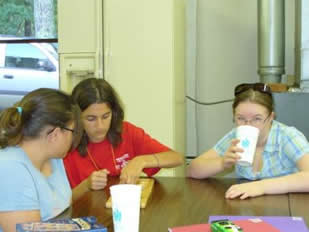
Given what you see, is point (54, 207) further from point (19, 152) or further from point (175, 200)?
point (175, 200)

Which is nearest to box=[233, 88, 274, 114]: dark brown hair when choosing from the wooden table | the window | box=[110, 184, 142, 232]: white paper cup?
the wooden table

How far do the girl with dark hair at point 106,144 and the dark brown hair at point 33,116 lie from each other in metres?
0.46

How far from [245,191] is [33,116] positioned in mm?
704

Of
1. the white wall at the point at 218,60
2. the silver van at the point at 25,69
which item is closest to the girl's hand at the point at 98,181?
the white wall at the point at 218,60

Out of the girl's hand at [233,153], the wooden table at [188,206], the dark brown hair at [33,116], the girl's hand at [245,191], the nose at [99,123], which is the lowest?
the wooden table at [188,206]

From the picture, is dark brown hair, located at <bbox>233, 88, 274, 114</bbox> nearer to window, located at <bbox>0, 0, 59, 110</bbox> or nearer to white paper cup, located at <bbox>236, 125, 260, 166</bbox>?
white paper cup, located at <bbox>236, 125, 260, 166</bbox>

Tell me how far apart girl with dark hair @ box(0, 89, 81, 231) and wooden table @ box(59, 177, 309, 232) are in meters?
0.11

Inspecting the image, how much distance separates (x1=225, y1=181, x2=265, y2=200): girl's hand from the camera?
4.92 feet

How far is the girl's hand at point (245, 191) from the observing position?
1501 mm

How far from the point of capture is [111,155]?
76.8 inches

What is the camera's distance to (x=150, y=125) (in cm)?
282

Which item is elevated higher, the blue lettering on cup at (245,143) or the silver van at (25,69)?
the silver van at (25,69)

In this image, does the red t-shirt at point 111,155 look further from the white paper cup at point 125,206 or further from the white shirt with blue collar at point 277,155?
the white paper cup at point 125,206

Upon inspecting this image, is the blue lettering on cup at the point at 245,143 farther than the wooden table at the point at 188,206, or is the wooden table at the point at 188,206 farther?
the blue lettering on cup at the point at 245,143
